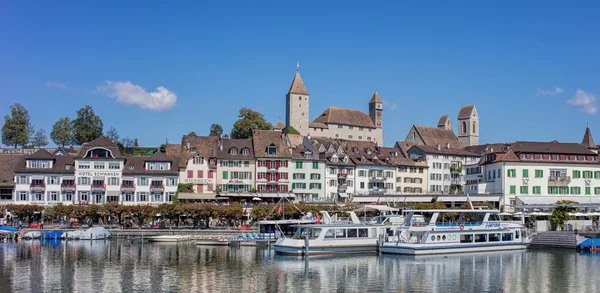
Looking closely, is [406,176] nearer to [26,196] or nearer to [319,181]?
[319,181]

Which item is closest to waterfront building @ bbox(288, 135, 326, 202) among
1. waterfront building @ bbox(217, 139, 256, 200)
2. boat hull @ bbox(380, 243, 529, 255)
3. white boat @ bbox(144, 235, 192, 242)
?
waterfront building @ bbox(217, 139, 256, 200)

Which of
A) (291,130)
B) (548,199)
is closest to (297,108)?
Answer: (291,130)

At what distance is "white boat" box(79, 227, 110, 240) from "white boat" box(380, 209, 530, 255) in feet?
127

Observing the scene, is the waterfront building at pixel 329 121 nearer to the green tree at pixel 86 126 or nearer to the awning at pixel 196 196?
the green tree at pixel 86 126

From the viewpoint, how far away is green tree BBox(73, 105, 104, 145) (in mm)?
155750

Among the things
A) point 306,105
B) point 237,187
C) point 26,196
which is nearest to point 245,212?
point 237,187

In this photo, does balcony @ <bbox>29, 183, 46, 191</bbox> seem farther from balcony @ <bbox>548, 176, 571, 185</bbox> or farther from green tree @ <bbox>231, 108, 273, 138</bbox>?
balcony @ <bbox>548, 176, 571, 185</bbox>

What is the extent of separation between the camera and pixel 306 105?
187 metres

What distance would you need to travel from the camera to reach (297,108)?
608 ft

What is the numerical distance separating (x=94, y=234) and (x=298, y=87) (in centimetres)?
10675

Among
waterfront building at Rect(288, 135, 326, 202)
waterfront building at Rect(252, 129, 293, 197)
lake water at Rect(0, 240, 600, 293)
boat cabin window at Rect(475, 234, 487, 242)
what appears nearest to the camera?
lake water at Rect(0, 240, 600, 293)

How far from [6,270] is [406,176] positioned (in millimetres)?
84834

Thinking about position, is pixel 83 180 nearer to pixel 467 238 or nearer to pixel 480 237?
pixel 467 238

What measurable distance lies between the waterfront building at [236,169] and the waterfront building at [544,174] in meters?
38.6
